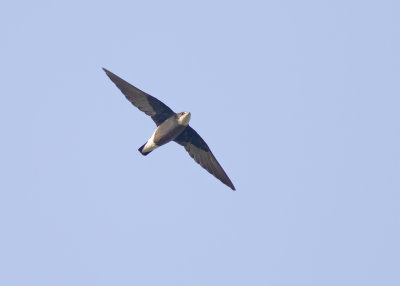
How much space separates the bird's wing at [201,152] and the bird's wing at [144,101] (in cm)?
91

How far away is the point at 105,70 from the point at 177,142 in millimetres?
2956

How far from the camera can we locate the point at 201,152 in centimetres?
2786

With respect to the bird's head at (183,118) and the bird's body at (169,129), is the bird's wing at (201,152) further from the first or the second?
the bird's head at (183,118)

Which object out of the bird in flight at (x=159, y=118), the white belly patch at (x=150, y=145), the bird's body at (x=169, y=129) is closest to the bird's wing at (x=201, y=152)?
the bird in flight at (x=159, y=118)

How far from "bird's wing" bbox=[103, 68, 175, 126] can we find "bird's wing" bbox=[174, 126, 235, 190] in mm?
913

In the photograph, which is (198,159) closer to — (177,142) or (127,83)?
(177,142)

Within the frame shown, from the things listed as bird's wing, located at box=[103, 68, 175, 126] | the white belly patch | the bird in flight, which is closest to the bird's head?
the bird in flight

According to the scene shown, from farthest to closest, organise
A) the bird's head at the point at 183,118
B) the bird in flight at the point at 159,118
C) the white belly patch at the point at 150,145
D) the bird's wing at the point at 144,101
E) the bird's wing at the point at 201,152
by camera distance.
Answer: the bird's wing at the point at 201,152
the white belly patch at the point at 150,145
the bird's wing at the point at 144,101
the bird in flight at the point at 159,118
the bird's head at the point at 183,118

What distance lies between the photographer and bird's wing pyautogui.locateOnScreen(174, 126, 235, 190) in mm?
27641

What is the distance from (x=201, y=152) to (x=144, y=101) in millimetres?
2291

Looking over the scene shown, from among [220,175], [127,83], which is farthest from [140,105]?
[220,175]

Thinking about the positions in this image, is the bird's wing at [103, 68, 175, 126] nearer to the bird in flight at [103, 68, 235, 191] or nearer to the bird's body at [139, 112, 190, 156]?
the bird in flight at [103, 68, 235, 191]

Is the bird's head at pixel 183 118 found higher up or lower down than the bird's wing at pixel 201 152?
higher up

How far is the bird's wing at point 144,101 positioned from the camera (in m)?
26.9
